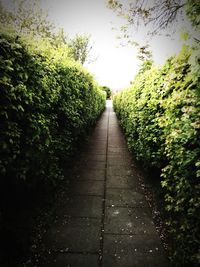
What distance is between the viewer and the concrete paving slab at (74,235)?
3102 mm

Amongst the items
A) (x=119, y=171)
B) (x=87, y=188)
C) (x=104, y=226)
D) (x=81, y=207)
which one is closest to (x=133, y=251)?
(x=104, y=226)

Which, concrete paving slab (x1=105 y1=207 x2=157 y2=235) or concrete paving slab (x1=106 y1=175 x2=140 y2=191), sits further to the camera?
concrete paving slab (x1=106 y1=175 x2=140 y2=191)

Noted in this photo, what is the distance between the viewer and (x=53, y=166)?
13.8 feet

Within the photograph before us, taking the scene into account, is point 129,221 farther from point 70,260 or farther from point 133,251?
point 70,260

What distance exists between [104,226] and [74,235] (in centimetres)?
55

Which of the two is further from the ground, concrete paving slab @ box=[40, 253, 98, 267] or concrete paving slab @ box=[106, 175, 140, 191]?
concrete paving slab @ box=[106, 175, 140, 191]

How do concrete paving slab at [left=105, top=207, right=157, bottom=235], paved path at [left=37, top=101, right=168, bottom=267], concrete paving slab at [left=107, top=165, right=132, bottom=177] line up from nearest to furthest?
paved path at [left=37, top=101, right=168, bottom=267], concrete paving slab at [left=105, top=207, right=157, bottom=235], concrete paving slab at [left=107, top=165, right=132, bottom=177]

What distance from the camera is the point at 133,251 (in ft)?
9.98

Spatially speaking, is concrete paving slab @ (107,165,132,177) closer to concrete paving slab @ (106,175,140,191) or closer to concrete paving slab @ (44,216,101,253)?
concrete paving slab @ (106,175,140,191)

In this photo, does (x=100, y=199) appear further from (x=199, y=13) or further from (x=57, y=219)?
(x=199, y=13)

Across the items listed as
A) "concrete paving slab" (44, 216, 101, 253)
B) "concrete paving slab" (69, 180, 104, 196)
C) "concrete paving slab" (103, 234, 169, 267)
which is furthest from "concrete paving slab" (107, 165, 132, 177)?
"concrete paving slab" (103, 234, 169, 267)

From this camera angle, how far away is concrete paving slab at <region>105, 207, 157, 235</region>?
348 cm

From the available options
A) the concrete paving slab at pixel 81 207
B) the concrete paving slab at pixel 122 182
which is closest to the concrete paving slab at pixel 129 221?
the concrete paving slab at pixel 81 207

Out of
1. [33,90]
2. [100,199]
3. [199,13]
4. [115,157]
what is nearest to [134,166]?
[115,157]
